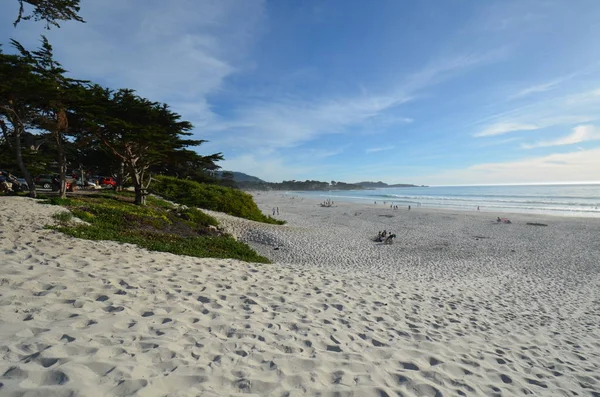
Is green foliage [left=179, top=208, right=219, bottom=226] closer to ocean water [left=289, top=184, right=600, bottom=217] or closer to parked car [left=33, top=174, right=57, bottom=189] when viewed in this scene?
parked car [left=33, top=174, right=57, bottom=189]

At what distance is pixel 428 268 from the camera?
1179 centimetres

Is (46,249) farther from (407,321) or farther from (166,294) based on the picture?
(407,321)

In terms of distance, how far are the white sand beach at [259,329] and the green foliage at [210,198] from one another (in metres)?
12.7

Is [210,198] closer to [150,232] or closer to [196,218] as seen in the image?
[196,218]

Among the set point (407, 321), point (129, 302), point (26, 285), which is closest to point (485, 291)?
point (407, 321)

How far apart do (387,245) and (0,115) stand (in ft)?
66.4

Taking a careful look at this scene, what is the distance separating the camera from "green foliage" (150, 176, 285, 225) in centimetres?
2231

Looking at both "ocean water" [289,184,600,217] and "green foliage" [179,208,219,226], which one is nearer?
"green foliage" [179,208,219,226]

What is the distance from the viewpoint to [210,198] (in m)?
22.7

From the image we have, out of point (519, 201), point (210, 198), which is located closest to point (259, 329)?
point (210, 198)

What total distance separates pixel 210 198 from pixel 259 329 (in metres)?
19.6

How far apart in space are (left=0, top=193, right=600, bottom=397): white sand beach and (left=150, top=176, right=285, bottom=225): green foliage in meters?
12.7

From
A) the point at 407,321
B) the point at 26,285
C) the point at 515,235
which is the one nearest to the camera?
the point at 26,285

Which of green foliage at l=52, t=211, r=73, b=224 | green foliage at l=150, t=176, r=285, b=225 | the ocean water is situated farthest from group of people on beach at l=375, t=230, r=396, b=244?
the ocean water
